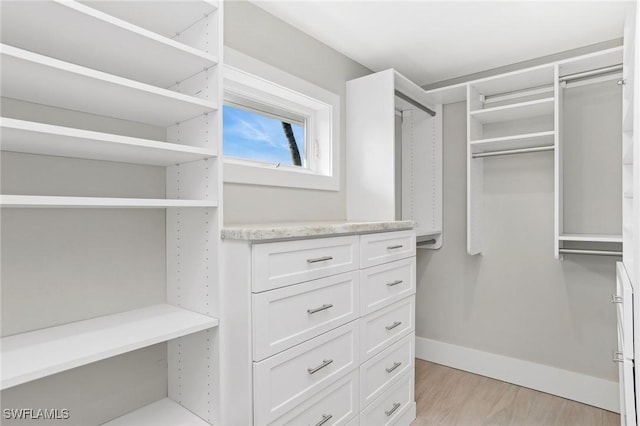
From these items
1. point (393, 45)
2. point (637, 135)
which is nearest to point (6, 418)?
point (637, 135)

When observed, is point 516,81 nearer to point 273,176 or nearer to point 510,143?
point 510,143

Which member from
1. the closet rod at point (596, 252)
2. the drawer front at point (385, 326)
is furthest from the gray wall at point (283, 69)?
the closet rod at point (596, 252)

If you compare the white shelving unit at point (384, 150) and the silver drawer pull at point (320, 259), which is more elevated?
the white shelving unit at point (384, 150)

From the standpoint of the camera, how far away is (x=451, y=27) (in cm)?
219

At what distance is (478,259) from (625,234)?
45.4 inches

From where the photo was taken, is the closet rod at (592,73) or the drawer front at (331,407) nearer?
the drawer front at (331,407)

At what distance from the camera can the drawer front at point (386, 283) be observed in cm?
→ 181

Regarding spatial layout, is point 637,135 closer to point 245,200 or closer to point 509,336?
point 245,200

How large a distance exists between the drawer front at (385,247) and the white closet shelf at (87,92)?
37.9 inches

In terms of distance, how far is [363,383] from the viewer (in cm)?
180

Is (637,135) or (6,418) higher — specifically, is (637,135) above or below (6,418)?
above

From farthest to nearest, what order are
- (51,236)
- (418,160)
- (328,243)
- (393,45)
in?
(418,160) < (393,45) < (328,243) < (51,236)

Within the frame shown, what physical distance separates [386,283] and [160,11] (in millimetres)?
1566

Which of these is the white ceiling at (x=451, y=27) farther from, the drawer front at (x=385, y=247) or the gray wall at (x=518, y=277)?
the drawer front at (x=385, y=247)
